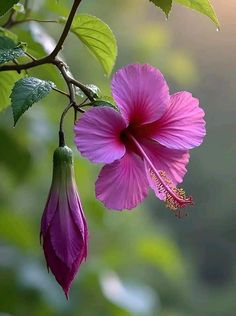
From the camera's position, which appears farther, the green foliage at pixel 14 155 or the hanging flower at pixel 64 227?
the green foliage at pixel 14 155

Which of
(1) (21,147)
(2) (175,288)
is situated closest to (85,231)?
(1) (21,147)

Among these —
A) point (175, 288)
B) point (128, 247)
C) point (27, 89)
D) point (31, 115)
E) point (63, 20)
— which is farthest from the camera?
point (175, 288)

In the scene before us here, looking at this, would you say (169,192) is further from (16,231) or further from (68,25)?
(16,231)

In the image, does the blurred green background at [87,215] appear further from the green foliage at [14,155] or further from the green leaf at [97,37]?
the green leaf at [97,37]

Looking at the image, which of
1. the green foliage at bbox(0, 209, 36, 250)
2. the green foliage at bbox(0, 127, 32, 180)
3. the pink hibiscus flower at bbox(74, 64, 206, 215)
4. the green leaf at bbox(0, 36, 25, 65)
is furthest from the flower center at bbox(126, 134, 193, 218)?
the green foliage at bbox(0, 209, 36, 250)

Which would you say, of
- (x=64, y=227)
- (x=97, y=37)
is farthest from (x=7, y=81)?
(x=64, y=227)

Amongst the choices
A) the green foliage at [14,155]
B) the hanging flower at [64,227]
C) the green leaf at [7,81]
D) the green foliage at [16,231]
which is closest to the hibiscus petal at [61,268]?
the hanging flower at [64,227]

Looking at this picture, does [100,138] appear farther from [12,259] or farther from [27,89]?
[12,259]
